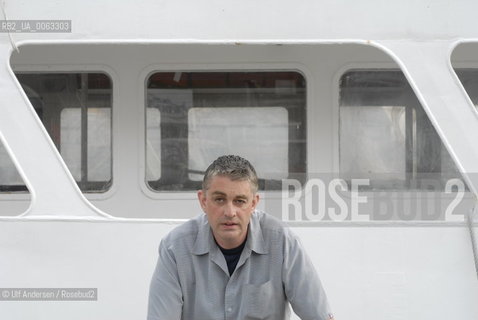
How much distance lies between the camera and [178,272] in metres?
2.32

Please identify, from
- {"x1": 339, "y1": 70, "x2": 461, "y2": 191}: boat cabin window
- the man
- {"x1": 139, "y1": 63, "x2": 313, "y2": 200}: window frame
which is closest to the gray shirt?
the man

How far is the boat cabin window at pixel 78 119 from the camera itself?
409 centimetres

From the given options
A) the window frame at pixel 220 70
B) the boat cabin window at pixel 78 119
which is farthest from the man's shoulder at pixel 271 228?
the boat cabin window at pixel 78 119

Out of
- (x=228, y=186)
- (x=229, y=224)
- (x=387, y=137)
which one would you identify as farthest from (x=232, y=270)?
(x=387, y=137)

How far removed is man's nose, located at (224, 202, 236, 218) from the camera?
7.43ft

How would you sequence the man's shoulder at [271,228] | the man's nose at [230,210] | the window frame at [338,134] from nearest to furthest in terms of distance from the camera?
1. the man's nose at [230,210]
2. the man's shoulder at [271,228]
3. the window frame at [338,134]

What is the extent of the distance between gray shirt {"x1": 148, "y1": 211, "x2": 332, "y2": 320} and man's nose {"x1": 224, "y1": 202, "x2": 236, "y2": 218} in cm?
12

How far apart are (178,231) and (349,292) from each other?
57.6 inches

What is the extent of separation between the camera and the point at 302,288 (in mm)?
2299

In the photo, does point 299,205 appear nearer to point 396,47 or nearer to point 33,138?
point 396,47

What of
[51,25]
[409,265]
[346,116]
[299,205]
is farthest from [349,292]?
[51,25]

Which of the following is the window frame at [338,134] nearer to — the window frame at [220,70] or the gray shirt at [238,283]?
the window frame at [220,70]

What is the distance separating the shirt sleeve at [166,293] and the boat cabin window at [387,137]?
1897 mm

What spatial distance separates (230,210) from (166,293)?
0.34 m
